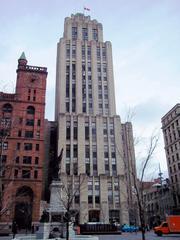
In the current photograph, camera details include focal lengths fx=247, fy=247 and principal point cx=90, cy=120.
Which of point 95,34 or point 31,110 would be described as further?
point 95,34

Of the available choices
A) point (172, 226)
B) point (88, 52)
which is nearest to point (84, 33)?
point (88, 52)

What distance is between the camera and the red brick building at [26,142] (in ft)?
200

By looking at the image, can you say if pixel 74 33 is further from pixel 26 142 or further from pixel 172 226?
pixel 172 226

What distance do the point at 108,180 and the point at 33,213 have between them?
2668cm

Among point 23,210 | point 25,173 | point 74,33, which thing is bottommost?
point 23,210

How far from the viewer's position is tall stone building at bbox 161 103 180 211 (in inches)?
2876

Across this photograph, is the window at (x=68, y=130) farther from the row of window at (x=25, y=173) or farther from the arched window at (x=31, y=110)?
the row of window at (x=25, y=173)

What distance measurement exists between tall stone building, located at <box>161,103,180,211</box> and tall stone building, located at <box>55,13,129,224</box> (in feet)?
49.2

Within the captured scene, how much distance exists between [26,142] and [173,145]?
4559 centimetres

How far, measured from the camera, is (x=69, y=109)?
294 ft

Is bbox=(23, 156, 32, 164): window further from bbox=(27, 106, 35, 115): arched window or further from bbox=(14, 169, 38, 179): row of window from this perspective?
bbox=(27, 106, 35, 115): arched window

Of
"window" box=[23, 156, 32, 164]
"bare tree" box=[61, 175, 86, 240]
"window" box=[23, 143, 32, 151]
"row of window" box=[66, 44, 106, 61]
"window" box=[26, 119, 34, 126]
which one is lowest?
"bare tree" box=[61, 175, 86, 240]

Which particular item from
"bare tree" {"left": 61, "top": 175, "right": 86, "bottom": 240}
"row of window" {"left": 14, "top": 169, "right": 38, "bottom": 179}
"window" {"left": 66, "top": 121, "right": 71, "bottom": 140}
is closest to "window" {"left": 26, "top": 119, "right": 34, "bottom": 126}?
"row of window" {"left": 14, "top": 169, "right": 38, "bottom": 179}

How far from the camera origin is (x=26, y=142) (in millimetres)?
68375
